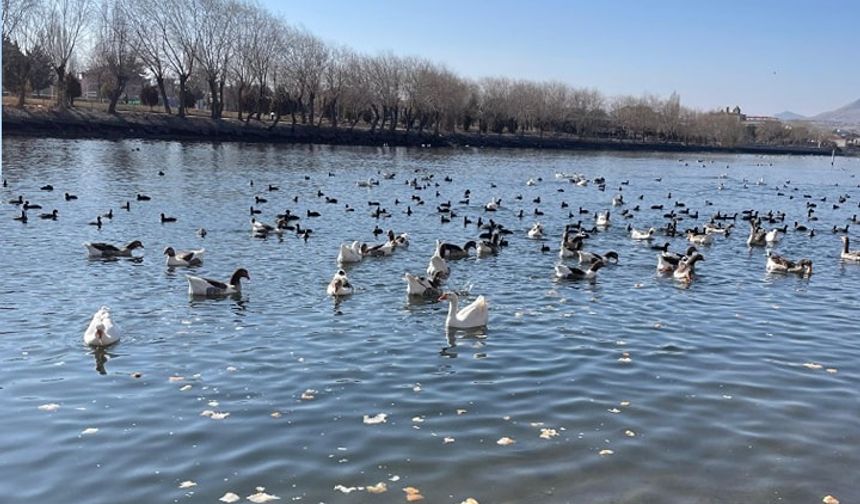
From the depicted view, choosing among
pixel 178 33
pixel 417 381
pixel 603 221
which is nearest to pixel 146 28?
pixel 178 33

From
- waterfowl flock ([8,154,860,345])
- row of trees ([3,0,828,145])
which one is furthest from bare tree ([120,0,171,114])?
waterfowl flock ([8,154,860,345])

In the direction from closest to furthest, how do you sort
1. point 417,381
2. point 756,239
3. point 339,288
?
point 417,381, point 339,288, point 756,239

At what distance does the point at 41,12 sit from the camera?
301ft

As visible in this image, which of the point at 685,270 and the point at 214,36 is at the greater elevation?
the point at 214,36

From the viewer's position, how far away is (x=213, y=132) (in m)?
93.4

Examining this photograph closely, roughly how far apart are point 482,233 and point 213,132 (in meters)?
69.9

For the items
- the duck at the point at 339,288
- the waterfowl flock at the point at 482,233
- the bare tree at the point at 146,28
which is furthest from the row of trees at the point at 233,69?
the duck at the point at 339,288

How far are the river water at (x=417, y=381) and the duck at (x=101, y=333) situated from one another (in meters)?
0.20

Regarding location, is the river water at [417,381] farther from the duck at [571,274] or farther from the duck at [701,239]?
the duck at [701,239]

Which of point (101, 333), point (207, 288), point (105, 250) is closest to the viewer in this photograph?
point (101, 333)

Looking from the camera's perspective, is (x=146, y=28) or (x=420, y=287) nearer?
(x=420, y=287)

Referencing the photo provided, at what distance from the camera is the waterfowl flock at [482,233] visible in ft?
61.6

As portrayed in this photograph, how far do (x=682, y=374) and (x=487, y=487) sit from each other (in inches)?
226

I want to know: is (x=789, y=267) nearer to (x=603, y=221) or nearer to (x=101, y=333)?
(x=603, y=221)
